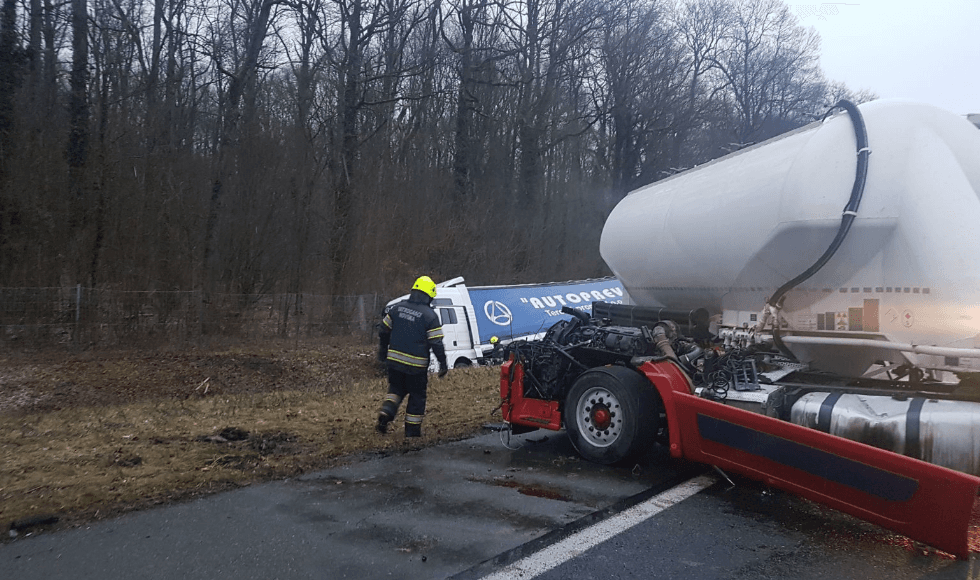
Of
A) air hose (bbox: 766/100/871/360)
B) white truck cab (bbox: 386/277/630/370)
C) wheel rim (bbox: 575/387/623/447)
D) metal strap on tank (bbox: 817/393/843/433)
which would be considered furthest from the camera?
white truck cab (bbox: 386/277/630/370)

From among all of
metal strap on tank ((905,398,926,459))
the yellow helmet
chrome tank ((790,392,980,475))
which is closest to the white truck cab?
the yellow helmet

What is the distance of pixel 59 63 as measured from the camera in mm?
17812

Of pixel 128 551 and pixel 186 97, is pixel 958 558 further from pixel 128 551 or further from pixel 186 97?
pixel 186 97

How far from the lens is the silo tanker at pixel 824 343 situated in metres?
4.80

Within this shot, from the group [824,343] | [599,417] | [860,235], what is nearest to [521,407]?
[599,417]

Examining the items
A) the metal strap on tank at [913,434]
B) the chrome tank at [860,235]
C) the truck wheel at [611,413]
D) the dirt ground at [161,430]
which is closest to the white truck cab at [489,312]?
the dirt ground at [161,430]

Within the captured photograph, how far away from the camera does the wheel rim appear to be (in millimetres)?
6711

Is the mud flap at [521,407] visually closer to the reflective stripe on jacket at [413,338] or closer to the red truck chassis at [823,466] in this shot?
the reflective stripe on jacket at [413,338]

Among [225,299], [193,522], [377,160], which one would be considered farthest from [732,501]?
[377,160]

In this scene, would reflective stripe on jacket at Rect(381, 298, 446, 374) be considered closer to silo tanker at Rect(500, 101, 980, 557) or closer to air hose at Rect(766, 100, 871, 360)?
silo tanker at Rect(500, 101, 980, 557)

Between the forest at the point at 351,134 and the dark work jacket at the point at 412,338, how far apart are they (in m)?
4.00

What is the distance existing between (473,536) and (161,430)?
14.0 ft

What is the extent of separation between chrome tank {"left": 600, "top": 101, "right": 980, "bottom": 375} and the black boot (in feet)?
11.5

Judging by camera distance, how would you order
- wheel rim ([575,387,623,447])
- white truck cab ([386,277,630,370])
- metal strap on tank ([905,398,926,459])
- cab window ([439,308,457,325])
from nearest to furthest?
metal strap on tank ([905,398,926,459]) → wheel rim ([575,387,623,447]) → cab window ([439,308,457,325]) → white truck cab ([386,277,630,370])
